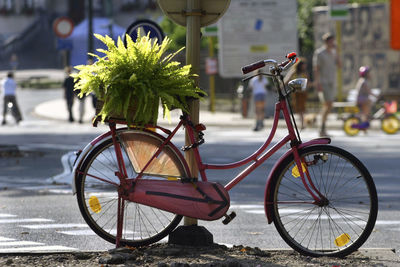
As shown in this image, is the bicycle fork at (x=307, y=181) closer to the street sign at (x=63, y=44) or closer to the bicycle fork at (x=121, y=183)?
the bicycle fork at (x=121, y=183)

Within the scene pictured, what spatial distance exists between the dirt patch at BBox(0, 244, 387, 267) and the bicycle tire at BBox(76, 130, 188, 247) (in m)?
0.15

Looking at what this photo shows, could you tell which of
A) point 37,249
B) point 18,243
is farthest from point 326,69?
point 37,249

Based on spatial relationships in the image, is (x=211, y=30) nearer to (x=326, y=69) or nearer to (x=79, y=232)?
(x=326, y=69)

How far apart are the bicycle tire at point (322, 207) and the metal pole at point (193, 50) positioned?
58 centimetres

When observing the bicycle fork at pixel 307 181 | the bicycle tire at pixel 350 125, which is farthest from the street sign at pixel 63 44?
the bicycle fork at pixel 307 181

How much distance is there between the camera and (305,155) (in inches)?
244

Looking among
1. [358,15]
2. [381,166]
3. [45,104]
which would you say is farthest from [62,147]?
[45,104]

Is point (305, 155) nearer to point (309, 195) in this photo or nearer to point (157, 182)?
point (309, 195)

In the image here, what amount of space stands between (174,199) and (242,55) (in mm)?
25203

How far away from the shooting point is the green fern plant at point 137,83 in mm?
5996

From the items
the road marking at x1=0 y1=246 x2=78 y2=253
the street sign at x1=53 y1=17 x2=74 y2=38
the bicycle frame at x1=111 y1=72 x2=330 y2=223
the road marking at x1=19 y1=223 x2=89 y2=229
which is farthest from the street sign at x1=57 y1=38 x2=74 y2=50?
the bicycle frame at x1=111 y1=72 x2=330 y2=223

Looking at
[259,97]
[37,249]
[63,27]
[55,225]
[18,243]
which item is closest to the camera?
[37,249]

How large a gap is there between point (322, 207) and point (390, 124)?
15.3m

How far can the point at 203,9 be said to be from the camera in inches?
255
